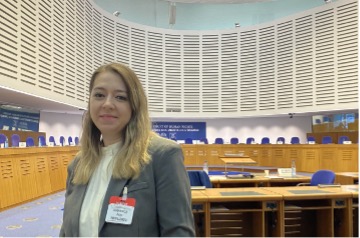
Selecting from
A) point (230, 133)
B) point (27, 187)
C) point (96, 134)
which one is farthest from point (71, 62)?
point (96, 134)

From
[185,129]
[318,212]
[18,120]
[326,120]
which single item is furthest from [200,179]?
[185,129]

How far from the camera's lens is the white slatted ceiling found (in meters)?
8.85

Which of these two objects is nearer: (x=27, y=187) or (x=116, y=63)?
(x=116, y=63)

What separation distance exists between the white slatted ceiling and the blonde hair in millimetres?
7006

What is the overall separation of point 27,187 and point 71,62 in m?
5.58

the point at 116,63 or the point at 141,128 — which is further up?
the point at 116,63

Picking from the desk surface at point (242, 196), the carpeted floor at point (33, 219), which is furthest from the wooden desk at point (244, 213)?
the carpeted floor at point (33, 219)

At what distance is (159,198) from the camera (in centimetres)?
110

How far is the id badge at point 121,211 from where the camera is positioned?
3.60 ft

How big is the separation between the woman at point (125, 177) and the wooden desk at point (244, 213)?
2318 millimetres

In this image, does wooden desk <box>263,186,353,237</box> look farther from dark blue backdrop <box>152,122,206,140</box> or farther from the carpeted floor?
dark blue backdrop <box>152,122,206,140</box>

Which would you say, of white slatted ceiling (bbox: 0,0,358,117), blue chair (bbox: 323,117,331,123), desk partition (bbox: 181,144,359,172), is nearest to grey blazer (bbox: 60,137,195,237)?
white slatted ceiling (bbox: 0,0,358,117)

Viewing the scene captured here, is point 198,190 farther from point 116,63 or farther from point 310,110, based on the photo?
point 310,110

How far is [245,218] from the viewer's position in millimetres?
3930
